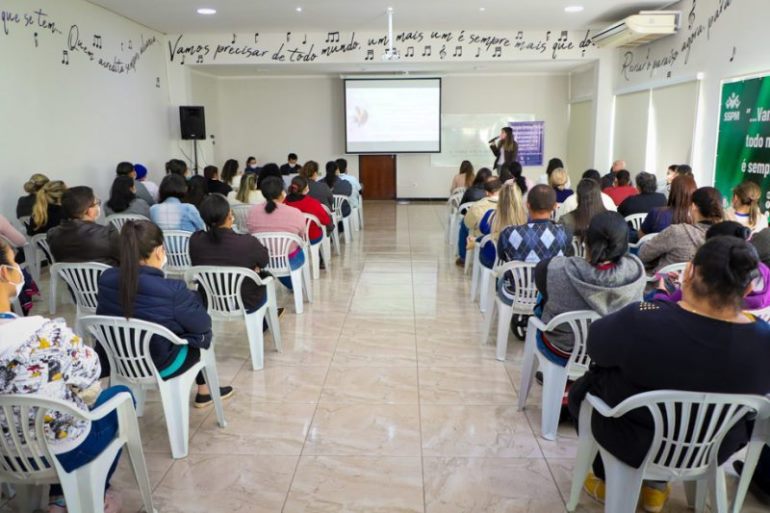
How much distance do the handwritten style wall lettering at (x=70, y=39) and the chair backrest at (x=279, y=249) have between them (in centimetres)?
352

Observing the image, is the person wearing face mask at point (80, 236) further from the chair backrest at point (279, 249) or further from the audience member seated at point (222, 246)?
the chair backrest at point (279, 249)

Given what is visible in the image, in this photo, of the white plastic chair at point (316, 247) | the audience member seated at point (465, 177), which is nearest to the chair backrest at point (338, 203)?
the white plastic chair at point (316, 247)

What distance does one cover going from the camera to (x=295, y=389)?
3.31 m

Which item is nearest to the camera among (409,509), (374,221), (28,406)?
(28,406)

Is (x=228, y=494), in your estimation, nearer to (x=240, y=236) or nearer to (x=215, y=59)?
(x=240, y=236)

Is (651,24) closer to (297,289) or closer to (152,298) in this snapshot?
(297,289)

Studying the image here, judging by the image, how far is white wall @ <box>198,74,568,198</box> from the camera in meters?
11.5

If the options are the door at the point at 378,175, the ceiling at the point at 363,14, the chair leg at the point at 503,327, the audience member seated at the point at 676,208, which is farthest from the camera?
the door at the point at 378,175

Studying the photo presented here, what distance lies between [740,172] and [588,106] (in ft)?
16.0

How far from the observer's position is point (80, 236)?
357 centimetres

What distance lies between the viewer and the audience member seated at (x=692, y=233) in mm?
3186

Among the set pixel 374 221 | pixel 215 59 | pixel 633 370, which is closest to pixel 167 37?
pixel 215 59

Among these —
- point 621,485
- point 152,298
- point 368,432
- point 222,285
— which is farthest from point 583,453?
point 222,285

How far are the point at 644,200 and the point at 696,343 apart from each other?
359 cm
